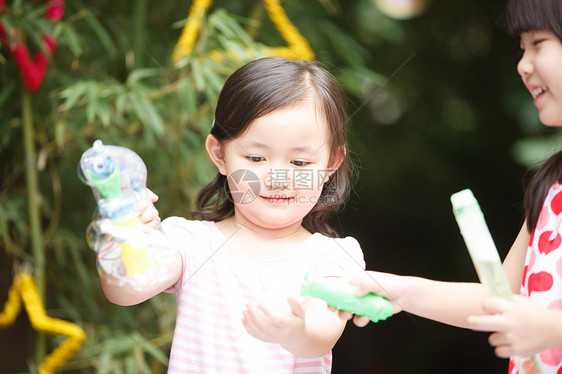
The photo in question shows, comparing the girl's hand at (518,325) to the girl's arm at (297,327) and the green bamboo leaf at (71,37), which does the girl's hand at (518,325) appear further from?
the green bamboo leaf at (71,37)

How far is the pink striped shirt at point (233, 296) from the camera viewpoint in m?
0.87

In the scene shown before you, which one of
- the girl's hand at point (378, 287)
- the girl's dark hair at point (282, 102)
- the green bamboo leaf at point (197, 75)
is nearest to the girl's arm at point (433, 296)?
the girl's hand at point (378, 287)

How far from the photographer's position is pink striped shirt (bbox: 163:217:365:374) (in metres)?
0.87

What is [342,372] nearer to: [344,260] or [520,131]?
[520,131]

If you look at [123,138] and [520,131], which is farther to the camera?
[520,131]

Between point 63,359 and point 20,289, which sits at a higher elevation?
point 20,289

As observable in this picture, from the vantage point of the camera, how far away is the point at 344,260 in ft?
2.95

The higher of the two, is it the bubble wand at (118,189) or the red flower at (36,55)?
the red flower at (36,55)

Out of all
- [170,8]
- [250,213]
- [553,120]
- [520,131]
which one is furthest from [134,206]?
[520,131]

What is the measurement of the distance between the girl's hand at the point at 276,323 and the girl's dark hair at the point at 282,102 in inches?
9.8

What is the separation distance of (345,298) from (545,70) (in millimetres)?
391

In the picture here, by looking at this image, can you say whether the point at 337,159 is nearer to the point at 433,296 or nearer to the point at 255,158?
the point at 255,158

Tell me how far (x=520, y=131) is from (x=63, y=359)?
161 centimetres

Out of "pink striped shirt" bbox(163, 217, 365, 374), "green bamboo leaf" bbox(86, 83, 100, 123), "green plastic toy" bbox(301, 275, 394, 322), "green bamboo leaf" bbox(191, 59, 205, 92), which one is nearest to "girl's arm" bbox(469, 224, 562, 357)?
"green plastic toy" bbox(301, 275, 394, 322)
